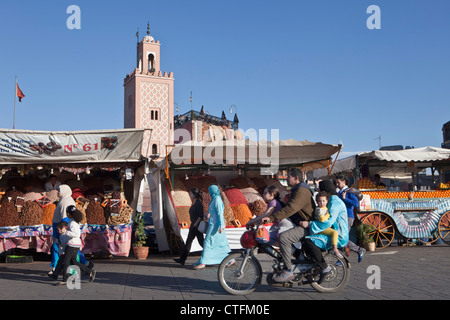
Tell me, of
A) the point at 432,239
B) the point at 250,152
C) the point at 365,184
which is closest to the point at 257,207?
the point at 250,152

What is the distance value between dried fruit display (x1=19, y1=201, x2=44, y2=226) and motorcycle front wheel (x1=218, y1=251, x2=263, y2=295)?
4.88 meters

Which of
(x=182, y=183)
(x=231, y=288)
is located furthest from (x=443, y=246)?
(x=231, y=288)

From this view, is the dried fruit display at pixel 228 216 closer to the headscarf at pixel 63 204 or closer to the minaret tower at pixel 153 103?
the headscarf at pixel 63 204

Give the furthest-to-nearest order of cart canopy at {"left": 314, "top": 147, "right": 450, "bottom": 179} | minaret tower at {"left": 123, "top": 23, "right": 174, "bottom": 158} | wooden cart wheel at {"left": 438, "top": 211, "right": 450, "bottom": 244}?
1. minaret tower at {"left": 123, "top": 23, "right": 174, "bottom": 158}
2. cart canopy at {"left": 314, "top": 147, "right": 450, "bottom": 179}
3. wooden cart wheel at {"left": 438, "top": 211, "right": 450, "bottom": 244}

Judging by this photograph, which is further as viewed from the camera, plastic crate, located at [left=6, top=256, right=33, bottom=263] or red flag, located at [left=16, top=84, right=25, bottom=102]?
red flag, located at [left=16, top=84, right=25, bottom=102]

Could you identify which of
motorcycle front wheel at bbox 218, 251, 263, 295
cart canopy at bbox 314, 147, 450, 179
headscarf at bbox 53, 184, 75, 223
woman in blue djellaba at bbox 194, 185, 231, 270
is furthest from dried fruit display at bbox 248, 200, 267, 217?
motorcycle front wheel at bbox 218, 251, 263, 295

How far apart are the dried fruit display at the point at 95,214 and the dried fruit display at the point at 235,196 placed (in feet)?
9.05

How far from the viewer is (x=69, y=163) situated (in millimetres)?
8695

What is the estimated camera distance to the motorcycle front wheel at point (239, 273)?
5.23 m

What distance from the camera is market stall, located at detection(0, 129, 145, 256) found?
8.40 m

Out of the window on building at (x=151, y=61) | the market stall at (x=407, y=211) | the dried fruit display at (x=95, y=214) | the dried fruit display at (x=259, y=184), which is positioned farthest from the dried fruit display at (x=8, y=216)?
the window on building at (x=151, y=61)

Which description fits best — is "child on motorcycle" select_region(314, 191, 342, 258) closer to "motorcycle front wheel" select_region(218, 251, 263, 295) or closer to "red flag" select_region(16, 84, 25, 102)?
"motorcycle front wheel" select_region(218, 251, 263, 295)

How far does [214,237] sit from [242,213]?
1.98 m

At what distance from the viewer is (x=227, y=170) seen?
37.3 feet
